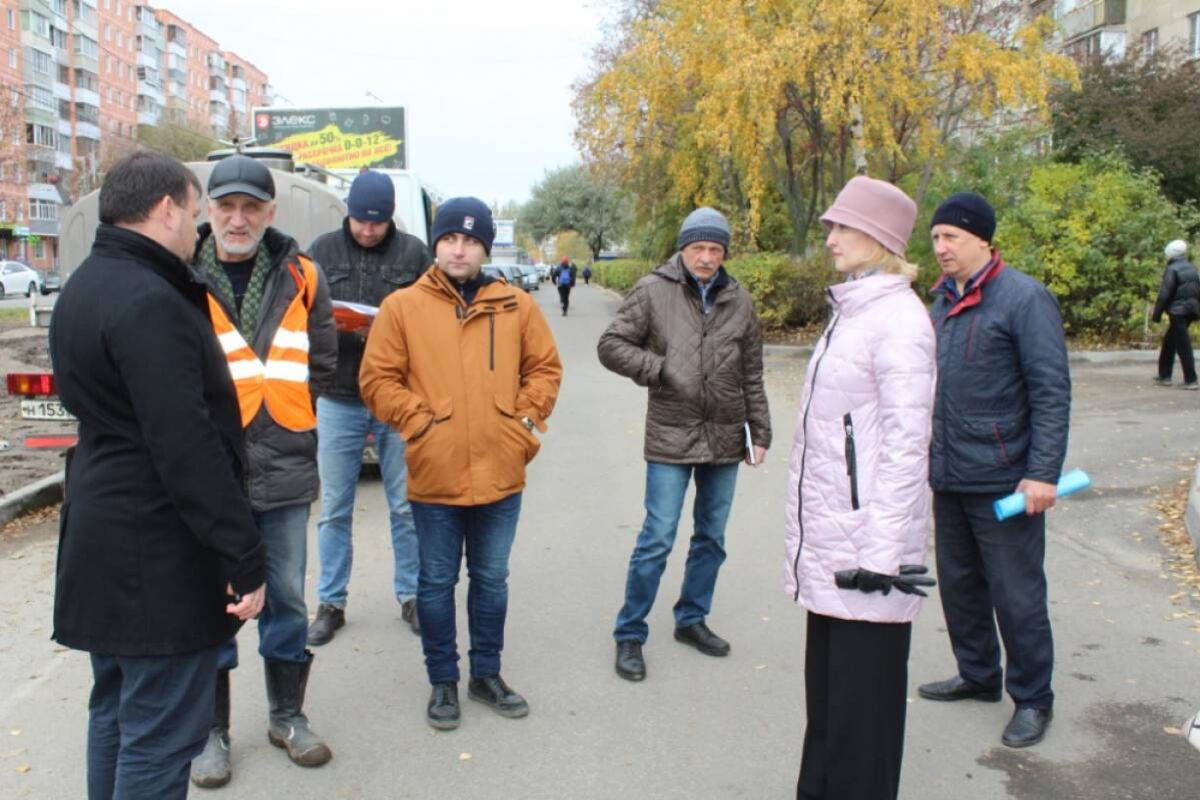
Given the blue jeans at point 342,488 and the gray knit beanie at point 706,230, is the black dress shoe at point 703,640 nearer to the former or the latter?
the blue jeans at point 342,488

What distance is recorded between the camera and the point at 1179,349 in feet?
45.1

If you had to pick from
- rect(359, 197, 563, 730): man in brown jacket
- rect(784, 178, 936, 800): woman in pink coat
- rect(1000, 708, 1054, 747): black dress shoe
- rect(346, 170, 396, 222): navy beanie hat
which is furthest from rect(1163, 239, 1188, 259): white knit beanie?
rect(784, 178, 936, 800): woman in pink coat

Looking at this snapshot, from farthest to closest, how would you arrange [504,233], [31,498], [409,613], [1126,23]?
1. [504,233]
2. [1126,23]
3. [31,498]
4. [409,613]

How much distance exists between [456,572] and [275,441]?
3.13ft

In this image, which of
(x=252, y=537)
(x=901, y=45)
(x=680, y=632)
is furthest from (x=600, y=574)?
(x=901, y=45)

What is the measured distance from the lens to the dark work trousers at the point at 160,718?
8.89 feet

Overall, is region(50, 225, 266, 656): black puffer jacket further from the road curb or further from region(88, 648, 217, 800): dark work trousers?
the road curb

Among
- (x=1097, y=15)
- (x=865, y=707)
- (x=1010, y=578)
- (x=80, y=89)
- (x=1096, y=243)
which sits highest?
(x=80, y=89)

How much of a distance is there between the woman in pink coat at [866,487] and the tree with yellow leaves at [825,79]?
53.1 feet

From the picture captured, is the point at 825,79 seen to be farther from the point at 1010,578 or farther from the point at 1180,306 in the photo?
the point at 1010,578

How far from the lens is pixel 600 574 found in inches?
247

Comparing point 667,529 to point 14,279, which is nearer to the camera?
point 667,529

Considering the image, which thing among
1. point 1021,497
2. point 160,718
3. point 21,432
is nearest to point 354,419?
point 160,718

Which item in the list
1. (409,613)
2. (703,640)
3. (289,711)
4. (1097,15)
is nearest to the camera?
(289,711)
